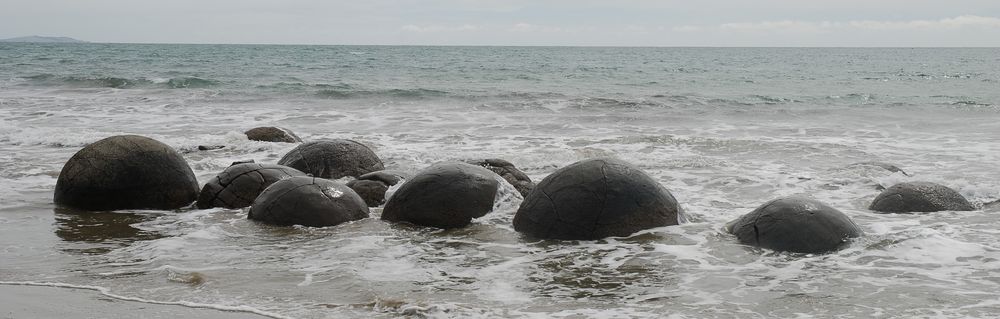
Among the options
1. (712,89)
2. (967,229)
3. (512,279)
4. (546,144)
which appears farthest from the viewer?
(712,89)

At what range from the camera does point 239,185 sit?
27.4ft

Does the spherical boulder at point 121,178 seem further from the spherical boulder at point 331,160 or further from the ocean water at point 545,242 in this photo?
the spherical boulder at point 331,160

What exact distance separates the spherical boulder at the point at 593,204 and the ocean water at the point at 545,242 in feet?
0.48

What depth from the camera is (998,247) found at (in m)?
6.75

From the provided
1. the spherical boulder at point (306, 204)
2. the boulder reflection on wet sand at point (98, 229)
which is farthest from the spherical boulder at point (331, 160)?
the boulder reflection on wet sand at point (98, 229)

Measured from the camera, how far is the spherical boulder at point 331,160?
32.1 feet

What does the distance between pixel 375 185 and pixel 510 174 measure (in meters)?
1.33

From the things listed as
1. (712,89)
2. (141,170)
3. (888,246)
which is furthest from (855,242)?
(712,89)

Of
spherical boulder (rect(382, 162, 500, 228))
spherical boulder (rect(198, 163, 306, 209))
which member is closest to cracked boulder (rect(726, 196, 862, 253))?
spherical boulder (rect(382, 162, 500, 228))

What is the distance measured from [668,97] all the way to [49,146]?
15559mm

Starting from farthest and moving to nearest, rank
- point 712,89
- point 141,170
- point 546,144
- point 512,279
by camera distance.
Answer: point 712,89 < point 546,144 < point 141,170 < point 512,279

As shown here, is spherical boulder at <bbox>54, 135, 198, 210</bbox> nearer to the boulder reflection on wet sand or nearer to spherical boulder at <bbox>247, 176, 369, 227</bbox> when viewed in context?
the boulder reflection on wet sand

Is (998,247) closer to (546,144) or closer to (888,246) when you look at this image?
(888,246)

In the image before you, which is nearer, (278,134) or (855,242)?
(855,242)
